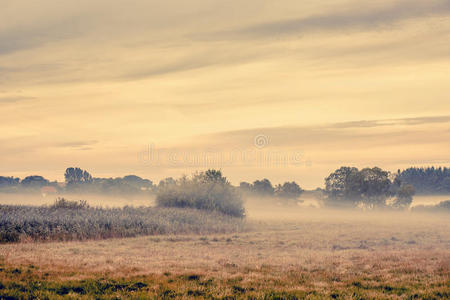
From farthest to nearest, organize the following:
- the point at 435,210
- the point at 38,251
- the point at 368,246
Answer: the point at 435,210 < the point at 368,246 < the point at 38,251

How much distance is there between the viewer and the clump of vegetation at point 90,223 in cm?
3266

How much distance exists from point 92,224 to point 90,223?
20 centimetres

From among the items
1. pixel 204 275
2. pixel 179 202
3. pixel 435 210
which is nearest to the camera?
pixel 204 275

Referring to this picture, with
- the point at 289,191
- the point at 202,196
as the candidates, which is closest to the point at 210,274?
the point at 202,196

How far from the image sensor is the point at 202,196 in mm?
58594

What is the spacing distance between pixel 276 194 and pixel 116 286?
388ft

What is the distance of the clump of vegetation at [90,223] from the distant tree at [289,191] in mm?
81623

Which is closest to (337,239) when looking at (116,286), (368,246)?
(368,246)

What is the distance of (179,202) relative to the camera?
58.1 metres

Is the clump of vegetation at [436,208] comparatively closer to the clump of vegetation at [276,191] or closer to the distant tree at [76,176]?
the clump of vegetation at [276,191]

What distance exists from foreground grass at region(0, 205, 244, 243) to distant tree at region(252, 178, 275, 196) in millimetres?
84228

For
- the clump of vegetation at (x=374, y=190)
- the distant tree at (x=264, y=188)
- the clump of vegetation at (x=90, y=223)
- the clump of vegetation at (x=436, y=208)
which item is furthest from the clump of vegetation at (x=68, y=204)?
the distant tree at (x=264, y=188)

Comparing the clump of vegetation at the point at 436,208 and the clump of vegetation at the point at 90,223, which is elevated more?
the clump of vegetation at the point at 90,223

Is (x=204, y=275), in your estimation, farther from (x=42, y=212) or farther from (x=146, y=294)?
(x=42, y=212)
